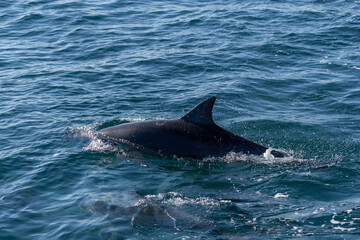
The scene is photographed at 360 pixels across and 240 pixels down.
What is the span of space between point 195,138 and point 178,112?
4.12m

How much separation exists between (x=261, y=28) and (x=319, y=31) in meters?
2.75

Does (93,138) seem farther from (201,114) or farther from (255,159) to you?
(255,159)

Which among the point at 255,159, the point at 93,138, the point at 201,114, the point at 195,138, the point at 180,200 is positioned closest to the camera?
the point at 180,200

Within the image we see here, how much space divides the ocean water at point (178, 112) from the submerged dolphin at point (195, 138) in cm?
24

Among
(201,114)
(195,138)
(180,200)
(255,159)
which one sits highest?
(201,114)

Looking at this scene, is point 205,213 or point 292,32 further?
point 292,32

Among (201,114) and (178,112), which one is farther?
(178,112)

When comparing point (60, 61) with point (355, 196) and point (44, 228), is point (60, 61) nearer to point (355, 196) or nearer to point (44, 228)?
point (44, 228)

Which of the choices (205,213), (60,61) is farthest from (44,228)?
(60,61)

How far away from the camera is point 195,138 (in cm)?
1306

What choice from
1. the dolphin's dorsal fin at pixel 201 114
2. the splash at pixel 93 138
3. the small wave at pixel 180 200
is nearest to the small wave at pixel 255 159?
the dolphin's dorsal fin at pixel 201 114

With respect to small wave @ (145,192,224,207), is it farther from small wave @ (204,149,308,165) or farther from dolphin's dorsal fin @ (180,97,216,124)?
dolphin's dorsal fin @ (180,97,216,124)

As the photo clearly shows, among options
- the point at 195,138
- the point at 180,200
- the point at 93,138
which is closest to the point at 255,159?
the point at 195,138

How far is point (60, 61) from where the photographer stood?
2234 centimetres
